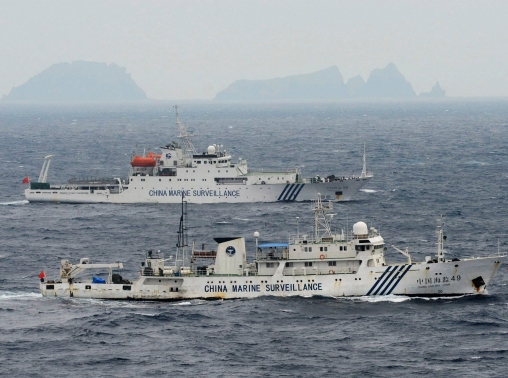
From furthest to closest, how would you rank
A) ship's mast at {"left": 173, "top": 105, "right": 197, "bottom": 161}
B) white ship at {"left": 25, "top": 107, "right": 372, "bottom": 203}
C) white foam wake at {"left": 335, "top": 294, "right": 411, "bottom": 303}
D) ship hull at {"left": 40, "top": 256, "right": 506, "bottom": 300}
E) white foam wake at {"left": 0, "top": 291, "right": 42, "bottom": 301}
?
ship's mast at {"left": 173, "top": 105, "right": 197, "bottom": 161}
white ship at {"left": 25, "top": 107, "right": 372, "bottom": 203}
white foam wake at {"left": 0, "top": 291, "right": 42, "bottom": 301}
ship hull at {"left": 40, "top": 256, "right": 506, "bottom": 300}
white foam wake at {"left": 335, "top": 294, "right": 411, "bottom": 303}

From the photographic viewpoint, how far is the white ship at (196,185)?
107 meters

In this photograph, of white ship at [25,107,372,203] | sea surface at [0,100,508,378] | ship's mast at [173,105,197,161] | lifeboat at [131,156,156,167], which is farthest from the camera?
lifeboat at [131,156,156,167]

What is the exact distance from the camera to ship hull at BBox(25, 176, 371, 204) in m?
107

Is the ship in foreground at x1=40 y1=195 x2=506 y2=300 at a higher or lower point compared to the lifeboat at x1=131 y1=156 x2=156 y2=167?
lower

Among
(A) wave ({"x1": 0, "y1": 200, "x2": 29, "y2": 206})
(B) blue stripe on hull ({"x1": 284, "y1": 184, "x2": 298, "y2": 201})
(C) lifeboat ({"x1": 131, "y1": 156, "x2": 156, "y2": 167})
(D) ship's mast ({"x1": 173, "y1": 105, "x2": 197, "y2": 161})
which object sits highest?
(D) ship's mast ({"x1": 173, "y1": 105, "x2": 197, "y2": 161})

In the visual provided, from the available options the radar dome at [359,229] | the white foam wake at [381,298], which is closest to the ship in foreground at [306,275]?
the radar dome at [359,229]

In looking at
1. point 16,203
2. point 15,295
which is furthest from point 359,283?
point 16,203

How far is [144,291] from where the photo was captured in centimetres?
6181

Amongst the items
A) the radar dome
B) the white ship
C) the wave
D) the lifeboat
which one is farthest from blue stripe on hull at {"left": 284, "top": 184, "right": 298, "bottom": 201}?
the radar dome

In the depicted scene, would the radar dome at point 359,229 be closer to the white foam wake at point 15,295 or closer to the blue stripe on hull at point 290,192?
the white foam wake at point 15,295

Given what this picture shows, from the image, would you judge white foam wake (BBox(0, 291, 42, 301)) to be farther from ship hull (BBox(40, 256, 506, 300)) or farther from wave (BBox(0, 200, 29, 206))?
wave (BBox(0, 200, 29, 206))

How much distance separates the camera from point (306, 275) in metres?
60.6

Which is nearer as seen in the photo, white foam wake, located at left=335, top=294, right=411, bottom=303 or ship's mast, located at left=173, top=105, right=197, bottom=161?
white foam wake, located at left=335, top=294, right=411, bottom=303

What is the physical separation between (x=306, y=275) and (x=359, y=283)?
10.8ft
